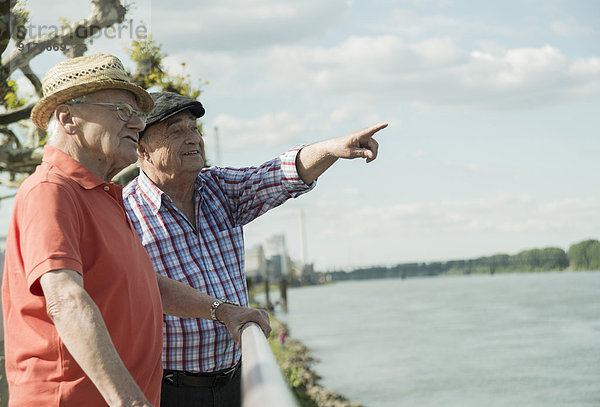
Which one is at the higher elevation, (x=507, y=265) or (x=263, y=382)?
(x=263, y=382)

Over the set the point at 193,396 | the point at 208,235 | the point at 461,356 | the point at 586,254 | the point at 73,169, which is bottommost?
the point at 461,356

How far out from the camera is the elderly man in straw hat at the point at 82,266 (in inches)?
67.6

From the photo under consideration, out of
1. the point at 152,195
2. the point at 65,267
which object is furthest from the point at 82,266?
the point at 152,195

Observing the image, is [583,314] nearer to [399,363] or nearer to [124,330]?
[399,363]

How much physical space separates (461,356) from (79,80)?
128 feet

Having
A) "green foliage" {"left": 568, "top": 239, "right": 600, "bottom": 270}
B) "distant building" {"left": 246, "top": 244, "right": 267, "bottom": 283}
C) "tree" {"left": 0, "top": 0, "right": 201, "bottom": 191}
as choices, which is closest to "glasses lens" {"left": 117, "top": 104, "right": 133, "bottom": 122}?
"tree" {"left": 0, "top": 0, "right": 201, "bottom": 191}

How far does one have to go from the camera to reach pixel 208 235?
332cm

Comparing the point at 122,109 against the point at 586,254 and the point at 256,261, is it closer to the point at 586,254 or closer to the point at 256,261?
the point at 256,261

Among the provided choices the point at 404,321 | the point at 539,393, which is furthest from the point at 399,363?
the point at 404,321

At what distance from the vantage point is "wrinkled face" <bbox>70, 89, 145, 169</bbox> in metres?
2.14

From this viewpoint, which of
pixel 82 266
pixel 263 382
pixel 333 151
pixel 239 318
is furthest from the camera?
pixel 333 151

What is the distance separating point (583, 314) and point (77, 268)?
6406 centimetres

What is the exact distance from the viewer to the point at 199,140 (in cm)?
334

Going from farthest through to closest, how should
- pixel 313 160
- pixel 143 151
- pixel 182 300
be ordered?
pixel 143 151 < pixel 313 160 < pixel 182 300
